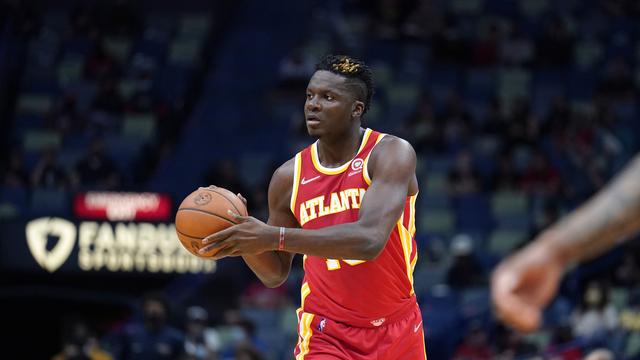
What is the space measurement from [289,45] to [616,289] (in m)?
7.10

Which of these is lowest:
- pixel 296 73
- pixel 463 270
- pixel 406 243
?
pixel 463 270

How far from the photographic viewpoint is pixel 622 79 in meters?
18.7

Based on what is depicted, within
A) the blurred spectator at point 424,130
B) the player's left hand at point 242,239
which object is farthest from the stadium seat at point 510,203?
the player's left hand at point 242,239

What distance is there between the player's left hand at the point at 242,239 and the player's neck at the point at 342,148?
3.04ft

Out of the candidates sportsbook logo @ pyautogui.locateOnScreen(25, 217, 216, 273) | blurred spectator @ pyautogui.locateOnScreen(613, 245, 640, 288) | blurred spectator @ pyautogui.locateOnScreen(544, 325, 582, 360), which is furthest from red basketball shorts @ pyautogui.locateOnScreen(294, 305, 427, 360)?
blurred spectator @ pyautogui.locateOnScreen(613, 245, 640, 288)

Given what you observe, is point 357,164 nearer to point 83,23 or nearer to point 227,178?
point 227,178

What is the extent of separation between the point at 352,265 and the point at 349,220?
235mm

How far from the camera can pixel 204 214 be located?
5488 millimetres

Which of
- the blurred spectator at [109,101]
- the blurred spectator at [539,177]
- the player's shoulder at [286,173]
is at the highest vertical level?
the blurred spectator at [109,101]

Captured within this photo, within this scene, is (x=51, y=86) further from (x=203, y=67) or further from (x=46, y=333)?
(x=46, y=333)

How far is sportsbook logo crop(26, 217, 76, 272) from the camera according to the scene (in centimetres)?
1413

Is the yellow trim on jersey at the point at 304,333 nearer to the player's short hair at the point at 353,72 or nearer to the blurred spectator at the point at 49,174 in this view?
the player's short hair at the point at 353,72

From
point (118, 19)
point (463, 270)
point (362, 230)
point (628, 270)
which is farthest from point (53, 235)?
point (362, 230)

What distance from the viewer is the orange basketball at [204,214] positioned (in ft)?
17.9
